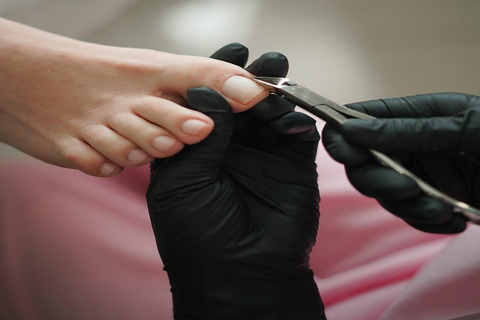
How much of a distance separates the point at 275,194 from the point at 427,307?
0.38 metres

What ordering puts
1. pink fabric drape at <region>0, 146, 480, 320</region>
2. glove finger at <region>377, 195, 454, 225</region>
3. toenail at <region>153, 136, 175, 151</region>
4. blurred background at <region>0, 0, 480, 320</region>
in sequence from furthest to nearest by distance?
1. blurred background at <region>0, 0, 480, 320</region>
2. pink fabric drape at <region>0, 146, 480, 320</region>
3. toenail at <region>153, 136, 175, 151</region>
4. glove finger at <region>377, 195, 454, 225</region>

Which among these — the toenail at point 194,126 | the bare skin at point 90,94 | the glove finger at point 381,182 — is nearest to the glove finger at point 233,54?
the bare skin at point 90,94

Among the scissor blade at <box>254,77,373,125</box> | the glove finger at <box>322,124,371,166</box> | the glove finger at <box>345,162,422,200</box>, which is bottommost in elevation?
the glove finger at <box>345,162,422,200</box>

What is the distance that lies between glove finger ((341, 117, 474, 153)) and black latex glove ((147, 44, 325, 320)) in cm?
12

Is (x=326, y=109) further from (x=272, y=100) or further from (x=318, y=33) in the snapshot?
(x=318, y=33)

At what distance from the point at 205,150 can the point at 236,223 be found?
4.5 inches

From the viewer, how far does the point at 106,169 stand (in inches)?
27.6

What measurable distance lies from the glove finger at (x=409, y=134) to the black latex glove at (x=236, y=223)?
115mm

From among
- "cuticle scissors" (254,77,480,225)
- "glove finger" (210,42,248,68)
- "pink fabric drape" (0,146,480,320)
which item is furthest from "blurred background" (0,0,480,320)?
"cuticle scissors" (254,77,480,225)

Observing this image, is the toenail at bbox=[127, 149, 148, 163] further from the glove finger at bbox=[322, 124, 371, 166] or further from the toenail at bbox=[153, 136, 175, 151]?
the glove finger at bbox=[322, 124, 371, 166]

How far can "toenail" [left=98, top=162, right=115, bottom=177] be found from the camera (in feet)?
2.30

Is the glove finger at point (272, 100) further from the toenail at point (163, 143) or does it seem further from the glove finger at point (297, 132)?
the toenail at point (163, 143)

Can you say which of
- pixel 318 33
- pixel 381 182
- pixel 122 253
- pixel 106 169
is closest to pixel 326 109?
pixel 381 182

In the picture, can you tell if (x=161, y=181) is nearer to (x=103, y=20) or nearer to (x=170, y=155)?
(x=170, y=155)
